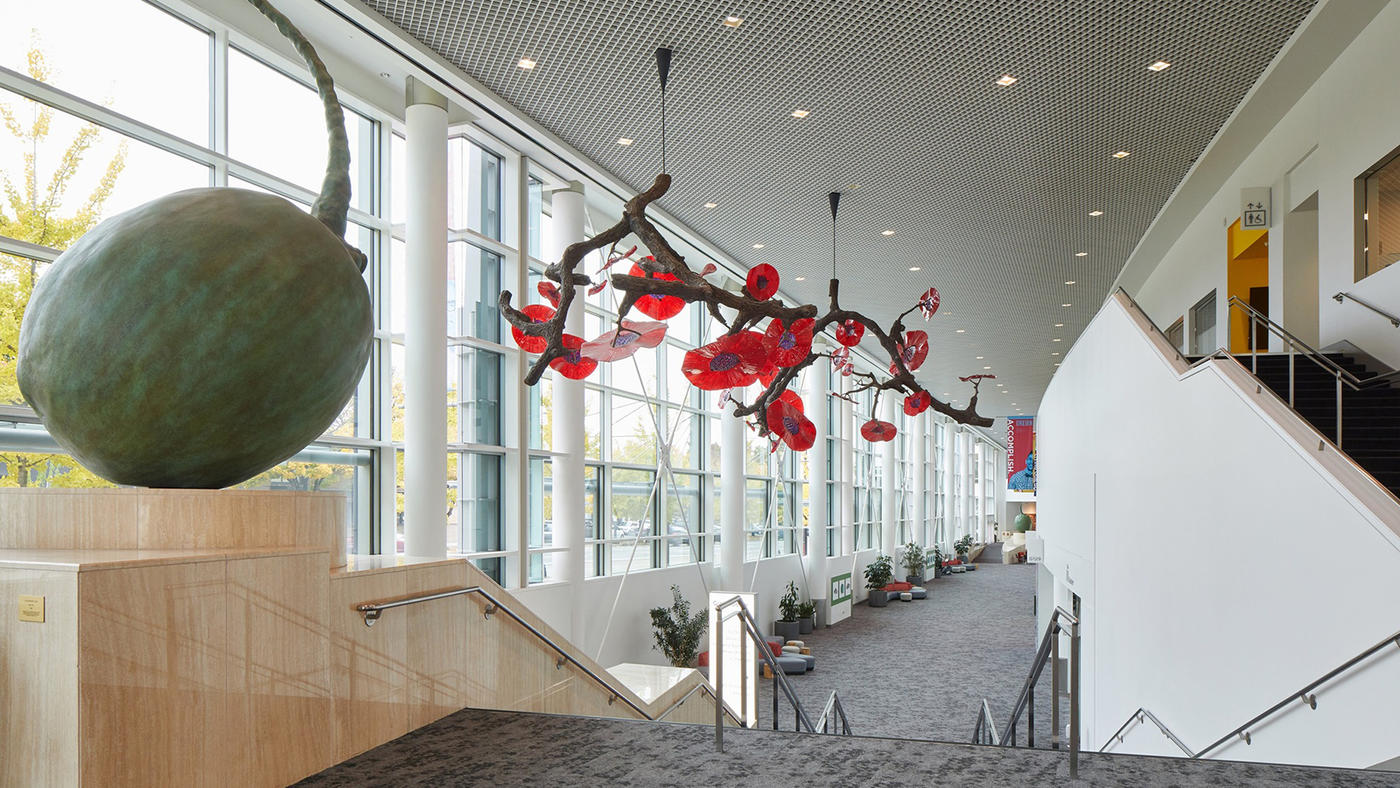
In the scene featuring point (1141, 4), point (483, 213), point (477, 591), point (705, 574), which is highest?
point (1141, 4)

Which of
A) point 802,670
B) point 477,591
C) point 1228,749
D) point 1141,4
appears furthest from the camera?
point 802,670

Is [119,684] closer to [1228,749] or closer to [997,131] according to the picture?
[1228,749]

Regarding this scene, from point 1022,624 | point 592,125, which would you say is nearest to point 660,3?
point 592,125

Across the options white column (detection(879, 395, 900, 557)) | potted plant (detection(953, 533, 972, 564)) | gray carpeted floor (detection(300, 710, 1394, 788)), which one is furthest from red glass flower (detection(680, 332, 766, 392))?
potted plant (detection(953, 533, 972, 564))

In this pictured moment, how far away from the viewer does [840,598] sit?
23.3 meters

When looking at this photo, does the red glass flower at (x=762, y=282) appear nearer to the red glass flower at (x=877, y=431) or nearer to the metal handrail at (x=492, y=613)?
the red glass flower at (x=877, y=431)

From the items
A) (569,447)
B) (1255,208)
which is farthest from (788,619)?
(1255,208)

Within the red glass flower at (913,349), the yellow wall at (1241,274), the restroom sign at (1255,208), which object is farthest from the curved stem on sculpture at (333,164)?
the yellow wall at (1241,274)

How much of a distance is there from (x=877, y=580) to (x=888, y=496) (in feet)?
11.8

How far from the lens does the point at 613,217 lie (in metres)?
14.3

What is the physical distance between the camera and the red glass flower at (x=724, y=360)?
16.2 feet

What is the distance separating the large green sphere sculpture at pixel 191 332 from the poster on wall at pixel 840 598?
21.1 metres

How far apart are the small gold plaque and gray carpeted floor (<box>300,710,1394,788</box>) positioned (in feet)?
3.54

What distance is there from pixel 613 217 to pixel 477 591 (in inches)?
416
